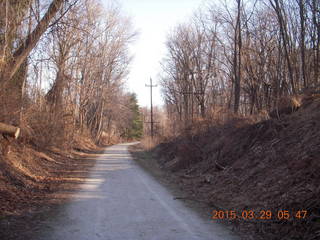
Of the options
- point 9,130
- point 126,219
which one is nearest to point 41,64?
→ point 9,130

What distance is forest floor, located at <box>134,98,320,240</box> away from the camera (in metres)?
6.11

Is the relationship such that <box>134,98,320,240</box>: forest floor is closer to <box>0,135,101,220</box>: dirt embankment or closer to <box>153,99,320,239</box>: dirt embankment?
<box>153,99,320,239</box>: dirt embankment

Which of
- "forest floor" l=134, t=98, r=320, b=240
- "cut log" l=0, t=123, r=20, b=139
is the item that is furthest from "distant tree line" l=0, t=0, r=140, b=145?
"forest floor" l=134, t=98, r=320, b=240

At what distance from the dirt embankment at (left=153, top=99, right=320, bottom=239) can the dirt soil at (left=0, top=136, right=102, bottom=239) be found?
4.29 meters

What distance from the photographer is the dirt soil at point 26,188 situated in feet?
21.0

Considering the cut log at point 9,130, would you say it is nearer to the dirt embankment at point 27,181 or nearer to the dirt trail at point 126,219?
the dirt embankment at point 27,181

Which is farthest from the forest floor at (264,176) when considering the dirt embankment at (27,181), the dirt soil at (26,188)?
the dirt embankment at (27,181)

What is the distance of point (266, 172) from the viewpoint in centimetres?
927

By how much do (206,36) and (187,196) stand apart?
22.4 m

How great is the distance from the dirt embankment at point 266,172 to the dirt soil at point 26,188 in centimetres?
429

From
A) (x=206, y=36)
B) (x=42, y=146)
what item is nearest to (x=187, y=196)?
(x=42, y=146)

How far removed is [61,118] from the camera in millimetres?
20656

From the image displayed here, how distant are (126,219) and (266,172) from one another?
470 centimetres

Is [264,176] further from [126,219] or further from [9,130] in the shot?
[9,130]
